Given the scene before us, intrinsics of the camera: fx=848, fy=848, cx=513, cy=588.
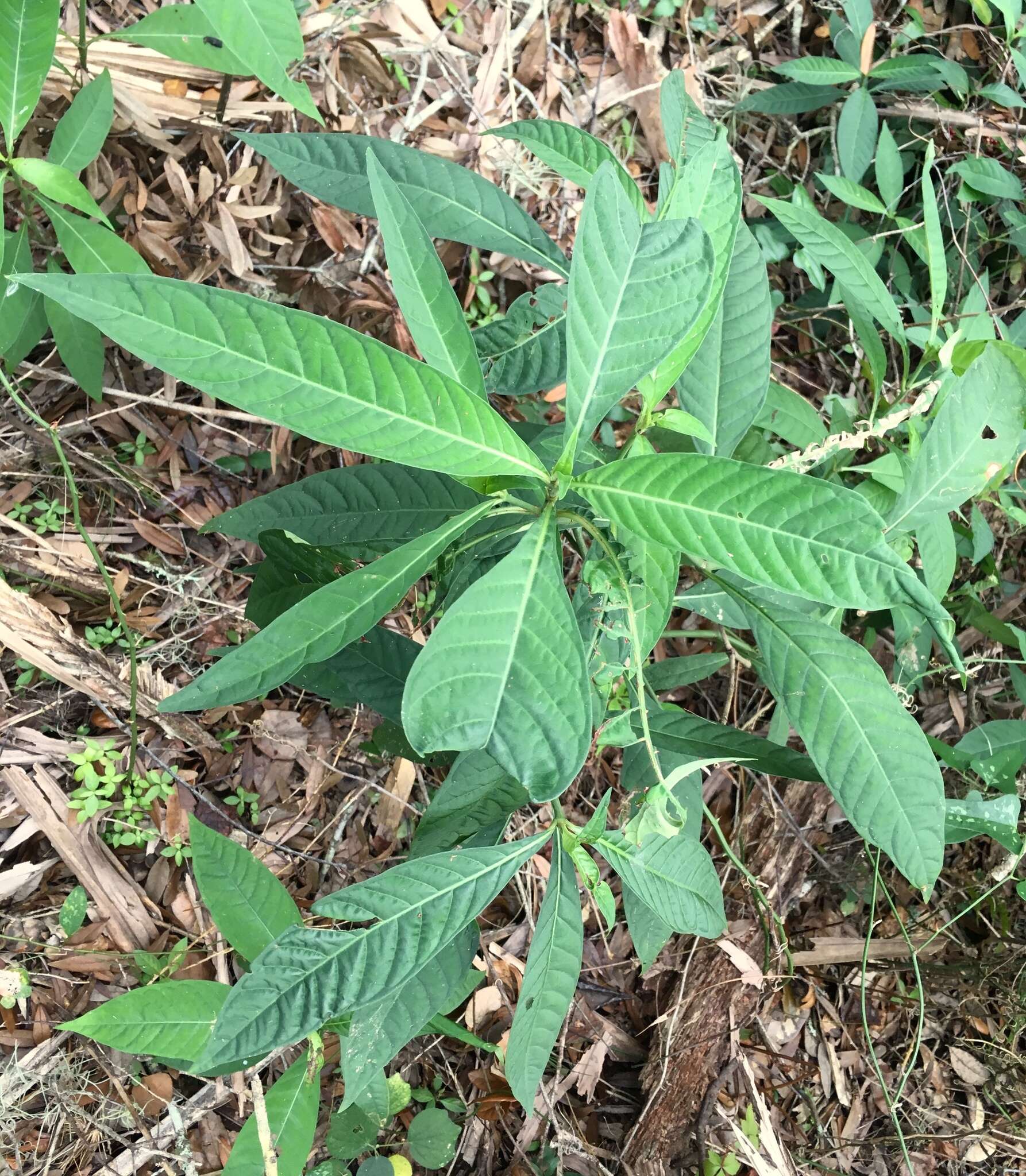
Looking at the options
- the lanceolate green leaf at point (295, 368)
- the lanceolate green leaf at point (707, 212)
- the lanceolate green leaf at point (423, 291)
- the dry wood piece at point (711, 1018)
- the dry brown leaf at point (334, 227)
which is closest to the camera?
the lanceolate green leaf at point (295, 368)

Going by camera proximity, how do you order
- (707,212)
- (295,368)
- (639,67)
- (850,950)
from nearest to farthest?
(295,368), (707,212), (850,950), (639,67)

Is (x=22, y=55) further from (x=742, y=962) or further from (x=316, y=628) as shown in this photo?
(x=742, y=962)

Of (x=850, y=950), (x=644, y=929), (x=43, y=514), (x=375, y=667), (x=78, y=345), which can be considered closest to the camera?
(x=375, y=667)

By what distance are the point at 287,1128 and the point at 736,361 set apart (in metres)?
1.44

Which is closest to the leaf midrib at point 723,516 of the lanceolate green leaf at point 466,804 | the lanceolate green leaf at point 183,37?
the lanceolate green leaf at point 466,804

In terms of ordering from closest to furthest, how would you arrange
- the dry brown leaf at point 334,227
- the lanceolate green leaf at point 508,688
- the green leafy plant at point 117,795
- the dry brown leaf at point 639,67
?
1. the lanceolate green leaf at point 508,688
2. the green leafy plant at point 117,795
3. the dry brown leaf at point 334,227
4. the dry brown leaf at point 639,67

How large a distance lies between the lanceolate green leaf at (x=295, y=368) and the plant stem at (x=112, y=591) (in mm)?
921

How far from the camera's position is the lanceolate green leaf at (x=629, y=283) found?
0.89 meters

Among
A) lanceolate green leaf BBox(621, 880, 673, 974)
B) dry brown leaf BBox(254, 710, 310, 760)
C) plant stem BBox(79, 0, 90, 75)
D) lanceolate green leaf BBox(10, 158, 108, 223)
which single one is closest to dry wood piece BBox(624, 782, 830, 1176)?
lanceolate green leaf BBox(621, 880, 673, 974)

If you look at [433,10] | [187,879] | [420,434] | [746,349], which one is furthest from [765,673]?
[433,10]

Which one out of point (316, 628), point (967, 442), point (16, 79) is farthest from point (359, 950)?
point (16, 79)

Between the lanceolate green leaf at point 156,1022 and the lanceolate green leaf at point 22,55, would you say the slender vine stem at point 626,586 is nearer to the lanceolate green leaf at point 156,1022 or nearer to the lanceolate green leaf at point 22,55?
the lanceolate green leaf at point 156,1022

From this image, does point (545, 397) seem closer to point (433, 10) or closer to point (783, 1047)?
point (433, 10)

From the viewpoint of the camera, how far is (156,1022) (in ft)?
4.58
